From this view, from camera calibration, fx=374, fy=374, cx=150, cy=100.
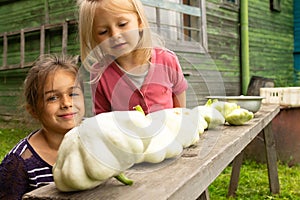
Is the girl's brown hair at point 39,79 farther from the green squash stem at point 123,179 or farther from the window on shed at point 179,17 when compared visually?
the window on shed at point 179,17

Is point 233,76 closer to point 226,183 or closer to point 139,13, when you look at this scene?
point 226,183

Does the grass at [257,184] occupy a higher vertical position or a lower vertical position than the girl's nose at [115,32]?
lower

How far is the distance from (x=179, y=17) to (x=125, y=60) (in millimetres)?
4380

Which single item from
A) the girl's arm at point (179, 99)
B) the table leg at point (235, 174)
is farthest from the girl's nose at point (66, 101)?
the table leg at point (235, 174)

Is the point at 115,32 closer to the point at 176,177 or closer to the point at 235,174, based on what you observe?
the point at 176,177

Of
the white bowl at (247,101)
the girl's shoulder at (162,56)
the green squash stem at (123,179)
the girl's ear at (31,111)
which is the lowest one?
the green squash stem at (123,179)

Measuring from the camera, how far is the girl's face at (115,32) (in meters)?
1.29

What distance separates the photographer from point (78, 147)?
0.71 meters

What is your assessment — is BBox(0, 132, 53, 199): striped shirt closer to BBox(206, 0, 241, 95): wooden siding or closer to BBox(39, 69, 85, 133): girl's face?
BBox(39, 69, 85, 133): girl's face

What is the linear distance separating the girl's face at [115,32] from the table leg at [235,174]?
191cm

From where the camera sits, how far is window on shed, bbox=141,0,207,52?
4966 mm


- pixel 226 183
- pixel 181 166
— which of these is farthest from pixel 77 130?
pixel 226 183

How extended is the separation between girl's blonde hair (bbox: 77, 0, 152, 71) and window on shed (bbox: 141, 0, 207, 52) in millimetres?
2539

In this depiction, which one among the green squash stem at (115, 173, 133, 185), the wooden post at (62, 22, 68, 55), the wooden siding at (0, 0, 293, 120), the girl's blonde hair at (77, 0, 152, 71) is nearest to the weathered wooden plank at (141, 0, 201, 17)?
the wooden siding at (0, 0, 293, 120)
